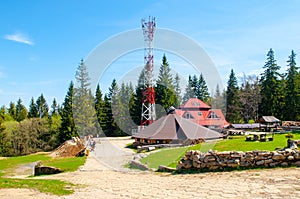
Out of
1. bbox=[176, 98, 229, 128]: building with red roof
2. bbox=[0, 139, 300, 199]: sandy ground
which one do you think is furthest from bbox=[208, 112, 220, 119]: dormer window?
bbox=[0, 139, 300, 199]: sandy ground

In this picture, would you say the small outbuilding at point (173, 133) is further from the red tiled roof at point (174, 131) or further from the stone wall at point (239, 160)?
the stone wall at point (239, 160)

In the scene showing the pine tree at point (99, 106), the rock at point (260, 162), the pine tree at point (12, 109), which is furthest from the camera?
the pine tree at point (12, 109)

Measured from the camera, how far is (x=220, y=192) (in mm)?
6723

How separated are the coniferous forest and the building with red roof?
4.24 metres

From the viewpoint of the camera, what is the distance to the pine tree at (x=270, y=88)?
1877 inches

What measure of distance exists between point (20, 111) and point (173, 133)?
5498 cm

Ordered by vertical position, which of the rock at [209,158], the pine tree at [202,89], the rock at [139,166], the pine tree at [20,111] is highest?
the pine tree at [202,89]

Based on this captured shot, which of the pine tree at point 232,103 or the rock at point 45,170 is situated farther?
the pine tree at point 232,103

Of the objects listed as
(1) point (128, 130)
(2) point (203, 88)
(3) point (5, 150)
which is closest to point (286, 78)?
(2) point (203, 88)

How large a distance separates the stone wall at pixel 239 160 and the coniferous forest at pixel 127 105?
28.5 m

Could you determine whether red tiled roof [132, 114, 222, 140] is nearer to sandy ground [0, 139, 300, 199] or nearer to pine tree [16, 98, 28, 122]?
sandy ground [0, 139, 300, 199]

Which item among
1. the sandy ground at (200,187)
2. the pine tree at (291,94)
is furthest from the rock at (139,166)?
the pine tree at (291,94)

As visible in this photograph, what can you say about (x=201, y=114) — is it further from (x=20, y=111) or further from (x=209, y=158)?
(x=20, y=111)

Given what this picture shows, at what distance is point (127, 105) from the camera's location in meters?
52.9
